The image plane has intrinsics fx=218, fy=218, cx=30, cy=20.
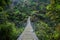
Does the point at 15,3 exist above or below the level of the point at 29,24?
above

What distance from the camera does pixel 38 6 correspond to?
20.1 metres

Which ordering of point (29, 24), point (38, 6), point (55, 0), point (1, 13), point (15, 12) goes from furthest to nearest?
point (38, 6), point (15, 12), point (29, 24), point (1, 13), point (55, 0)

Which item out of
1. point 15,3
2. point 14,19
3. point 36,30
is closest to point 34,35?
point 36,30

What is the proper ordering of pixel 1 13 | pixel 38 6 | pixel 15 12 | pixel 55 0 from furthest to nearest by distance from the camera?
pixel 38 6 < pixel 15 12 < pixel 1 13 < pixel 55 0

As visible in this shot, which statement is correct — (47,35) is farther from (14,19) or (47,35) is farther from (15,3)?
(15,3)

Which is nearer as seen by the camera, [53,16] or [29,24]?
[53,16]

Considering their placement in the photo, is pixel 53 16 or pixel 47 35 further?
pixel 47 35

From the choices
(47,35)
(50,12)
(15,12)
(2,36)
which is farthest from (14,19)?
(50,12)

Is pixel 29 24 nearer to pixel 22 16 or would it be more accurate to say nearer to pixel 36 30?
pixel 36 30

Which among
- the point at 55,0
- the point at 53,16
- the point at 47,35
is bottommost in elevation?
the point at 47,35

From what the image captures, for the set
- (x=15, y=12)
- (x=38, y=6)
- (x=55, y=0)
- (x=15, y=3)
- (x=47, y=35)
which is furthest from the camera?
(x=15, y=3)

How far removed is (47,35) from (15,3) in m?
7.77

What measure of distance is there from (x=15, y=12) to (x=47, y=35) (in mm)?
3922

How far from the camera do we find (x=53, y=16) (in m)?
10.8
